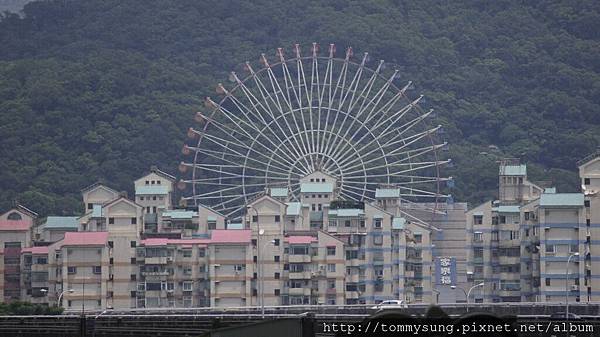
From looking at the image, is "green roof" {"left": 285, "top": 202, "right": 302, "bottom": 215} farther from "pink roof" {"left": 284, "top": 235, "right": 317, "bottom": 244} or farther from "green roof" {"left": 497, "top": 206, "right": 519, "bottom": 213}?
"green roof" {"left": 497, "top": 206, "right": 519, "bottom": 213}

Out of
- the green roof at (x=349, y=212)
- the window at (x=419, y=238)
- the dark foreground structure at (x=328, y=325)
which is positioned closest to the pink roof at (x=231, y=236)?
the green roof at (x=349, y=212)

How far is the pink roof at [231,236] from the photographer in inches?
4286

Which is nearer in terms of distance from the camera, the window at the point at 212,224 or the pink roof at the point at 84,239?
the pink roof at the point at 84,239

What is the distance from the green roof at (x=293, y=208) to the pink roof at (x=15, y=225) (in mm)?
13690

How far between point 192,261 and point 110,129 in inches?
2560

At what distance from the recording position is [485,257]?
119m

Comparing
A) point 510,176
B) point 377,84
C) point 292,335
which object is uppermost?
point 377,84

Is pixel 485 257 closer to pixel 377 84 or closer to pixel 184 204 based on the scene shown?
pixel 184 204

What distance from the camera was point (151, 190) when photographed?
125812 millimetres

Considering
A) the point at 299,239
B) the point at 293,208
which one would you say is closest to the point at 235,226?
the point at 293,208

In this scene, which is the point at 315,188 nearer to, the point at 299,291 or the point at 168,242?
the point at 168,242

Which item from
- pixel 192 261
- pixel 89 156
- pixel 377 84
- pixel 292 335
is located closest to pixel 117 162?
pixel 89 156

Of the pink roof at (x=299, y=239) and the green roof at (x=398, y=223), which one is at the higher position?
the green roof at (x=398, y=223)

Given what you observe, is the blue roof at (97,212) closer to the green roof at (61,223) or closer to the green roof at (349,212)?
the green roof at (61,223)
